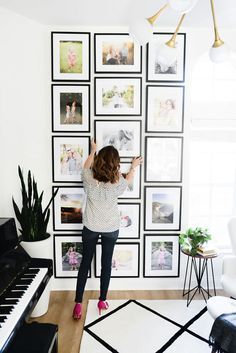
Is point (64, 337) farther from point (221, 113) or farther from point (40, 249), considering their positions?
point (221, 113)

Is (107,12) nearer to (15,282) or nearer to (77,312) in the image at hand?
(15,282)

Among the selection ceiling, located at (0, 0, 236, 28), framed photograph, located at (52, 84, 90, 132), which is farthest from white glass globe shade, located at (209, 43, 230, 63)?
framed photograph, located at (52, 84, 90, 132)

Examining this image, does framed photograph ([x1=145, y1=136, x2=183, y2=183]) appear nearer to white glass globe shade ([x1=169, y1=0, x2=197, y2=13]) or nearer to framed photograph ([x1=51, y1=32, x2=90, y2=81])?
framed photograph ([x1=51, y1=32, x2=90, y2=81])

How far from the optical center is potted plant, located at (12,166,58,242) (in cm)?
262

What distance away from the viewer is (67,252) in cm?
315

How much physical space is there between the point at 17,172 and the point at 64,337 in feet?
4.81

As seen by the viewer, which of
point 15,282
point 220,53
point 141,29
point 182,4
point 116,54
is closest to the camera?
point 182,4

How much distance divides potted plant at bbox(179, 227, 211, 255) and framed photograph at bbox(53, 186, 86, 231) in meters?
1.06

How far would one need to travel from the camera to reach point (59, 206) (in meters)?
3.09

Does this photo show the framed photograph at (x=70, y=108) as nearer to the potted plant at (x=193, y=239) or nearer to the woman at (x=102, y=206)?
the woman at (x=102, y=206)

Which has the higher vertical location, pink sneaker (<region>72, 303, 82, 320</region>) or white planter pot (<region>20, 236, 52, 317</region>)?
white planter pot (<region>20, 236, 52, 317</region>)

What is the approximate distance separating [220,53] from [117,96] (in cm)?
144

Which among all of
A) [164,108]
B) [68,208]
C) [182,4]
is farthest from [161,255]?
[182,4]

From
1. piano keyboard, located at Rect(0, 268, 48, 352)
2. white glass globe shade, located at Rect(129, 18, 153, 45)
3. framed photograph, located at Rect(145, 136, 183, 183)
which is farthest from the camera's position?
framed photograph, located at Rect(145, 136, 183, 183)
